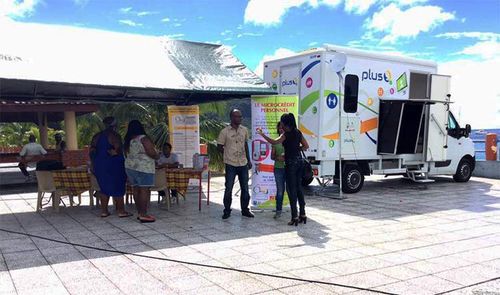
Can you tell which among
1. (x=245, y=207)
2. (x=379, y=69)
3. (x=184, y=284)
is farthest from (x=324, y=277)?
(x=379, y=69)

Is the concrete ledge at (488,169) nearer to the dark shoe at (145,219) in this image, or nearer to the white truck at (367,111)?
the white truck at (367,111)

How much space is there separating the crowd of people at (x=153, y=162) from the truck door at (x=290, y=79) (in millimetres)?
2718

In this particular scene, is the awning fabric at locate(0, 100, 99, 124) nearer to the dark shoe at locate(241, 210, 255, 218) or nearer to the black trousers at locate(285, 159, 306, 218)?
the dark shoe at locate(241, 210, 255, 218)

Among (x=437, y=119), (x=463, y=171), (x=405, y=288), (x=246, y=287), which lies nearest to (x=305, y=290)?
(x=246, y=287)

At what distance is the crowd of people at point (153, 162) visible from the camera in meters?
6.48

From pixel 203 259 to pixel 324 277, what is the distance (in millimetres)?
1385

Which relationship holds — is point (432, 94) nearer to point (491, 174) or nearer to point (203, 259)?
point (491, 174)

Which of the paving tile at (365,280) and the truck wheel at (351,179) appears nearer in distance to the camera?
the paving tile at (365,280)

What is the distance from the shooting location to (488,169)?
13891mm

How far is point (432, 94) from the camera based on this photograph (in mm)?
10742

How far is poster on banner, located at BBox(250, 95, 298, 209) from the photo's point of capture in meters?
7.46

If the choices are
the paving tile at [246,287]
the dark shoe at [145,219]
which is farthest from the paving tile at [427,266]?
the dark shoe at [145,219]

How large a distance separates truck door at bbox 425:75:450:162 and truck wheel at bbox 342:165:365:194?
6.83 feet

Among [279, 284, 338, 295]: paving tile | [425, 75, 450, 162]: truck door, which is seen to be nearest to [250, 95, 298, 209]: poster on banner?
[279, 284, 338, 295]: paving tile
